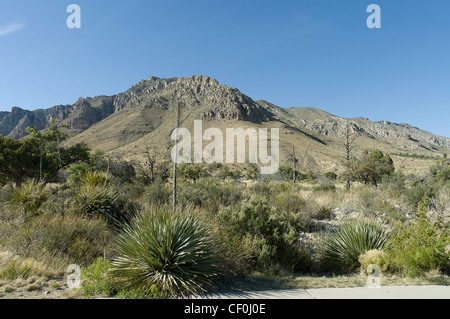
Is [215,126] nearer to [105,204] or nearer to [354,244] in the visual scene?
[105,204]

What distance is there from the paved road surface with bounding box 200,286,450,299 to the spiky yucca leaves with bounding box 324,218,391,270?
6.38 feet

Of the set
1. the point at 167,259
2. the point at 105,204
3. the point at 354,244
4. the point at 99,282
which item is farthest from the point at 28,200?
the point at 354,244

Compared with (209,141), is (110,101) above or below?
above

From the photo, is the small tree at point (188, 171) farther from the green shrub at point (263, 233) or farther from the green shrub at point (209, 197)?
the green shrub at point (263, 233)

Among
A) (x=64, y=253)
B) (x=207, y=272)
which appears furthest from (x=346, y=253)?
→ (x=64, y=253)

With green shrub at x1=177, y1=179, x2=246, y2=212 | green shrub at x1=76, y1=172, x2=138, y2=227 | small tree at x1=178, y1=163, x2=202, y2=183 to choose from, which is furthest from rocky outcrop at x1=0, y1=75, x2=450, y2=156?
green shrub at x1=76, y1=172, x2=138, y2=227

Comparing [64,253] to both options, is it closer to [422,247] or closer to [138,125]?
[422,247]

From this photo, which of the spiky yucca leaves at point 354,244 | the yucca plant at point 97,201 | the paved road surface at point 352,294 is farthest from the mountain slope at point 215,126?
the paved road surface at point 352,294

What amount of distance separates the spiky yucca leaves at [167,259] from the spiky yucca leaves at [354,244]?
3996 millimetres

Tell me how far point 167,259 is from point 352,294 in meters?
3.36

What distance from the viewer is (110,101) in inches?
6752

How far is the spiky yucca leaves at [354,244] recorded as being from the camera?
709cm
